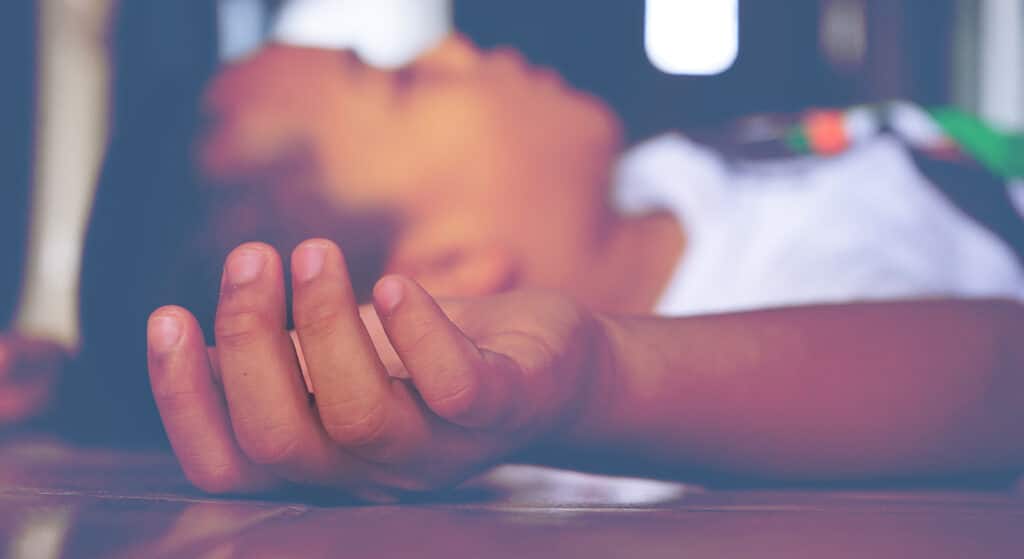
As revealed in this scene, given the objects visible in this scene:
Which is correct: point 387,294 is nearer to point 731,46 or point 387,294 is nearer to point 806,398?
point 806,398

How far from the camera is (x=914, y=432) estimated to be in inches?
19.4

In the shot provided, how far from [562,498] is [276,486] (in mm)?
132

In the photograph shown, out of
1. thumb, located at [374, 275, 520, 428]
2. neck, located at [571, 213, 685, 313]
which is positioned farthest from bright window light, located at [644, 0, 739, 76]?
thumb, located at [374, 275, 520, 428]

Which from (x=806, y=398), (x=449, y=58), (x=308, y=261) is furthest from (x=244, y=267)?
(x=449, y=58)

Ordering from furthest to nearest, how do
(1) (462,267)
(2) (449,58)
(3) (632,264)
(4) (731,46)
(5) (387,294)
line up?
(4) (731,46) < (2) (449,58) < (3) (632,264) < (1) (462,267) < (5) (387,294)

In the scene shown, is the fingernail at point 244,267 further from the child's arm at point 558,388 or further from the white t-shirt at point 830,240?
the white t-shirt at point 830,240

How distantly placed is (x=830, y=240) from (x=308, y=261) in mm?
697

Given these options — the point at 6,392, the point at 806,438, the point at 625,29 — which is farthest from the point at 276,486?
the point at 625,29

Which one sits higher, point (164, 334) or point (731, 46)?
point (731, 46)

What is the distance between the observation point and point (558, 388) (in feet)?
1.20

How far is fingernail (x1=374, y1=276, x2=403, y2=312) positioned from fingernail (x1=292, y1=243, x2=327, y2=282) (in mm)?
22

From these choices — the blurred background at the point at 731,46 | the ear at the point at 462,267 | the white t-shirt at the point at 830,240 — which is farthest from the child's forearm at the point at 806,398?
the blurred background at the point at 731,46

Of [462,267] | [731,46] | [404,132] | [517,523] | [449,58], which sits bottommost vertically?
[517,523]

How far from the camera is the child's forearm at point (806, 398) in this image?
0.45 meters
